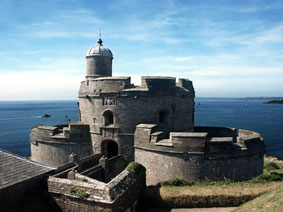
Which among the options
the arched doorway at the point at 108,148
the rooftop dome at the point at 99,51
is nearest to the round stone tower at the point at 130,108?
the arched doorway at the point at 108,148

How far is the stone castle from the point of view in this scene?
575 inches

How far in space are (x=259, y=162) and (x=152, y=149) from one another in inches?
297

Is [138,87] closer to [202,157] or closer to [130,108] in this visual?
[130,108]

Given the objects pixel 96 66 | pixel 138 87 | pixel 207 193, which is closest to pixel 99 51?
pixel 96 66

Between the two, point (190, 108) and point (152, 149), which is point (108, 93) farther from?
point (190, 108)

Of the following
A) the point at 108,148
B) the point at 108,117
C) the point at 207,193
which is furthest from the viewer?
the point at 108,148

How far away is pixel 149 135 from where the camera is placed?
15742 millimetres

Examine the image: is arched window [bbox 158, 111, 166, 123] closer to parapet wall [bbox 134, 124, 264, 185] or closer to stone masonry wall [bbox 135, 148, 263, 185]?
parapet wall [bbox 134, 124, 264, 185]

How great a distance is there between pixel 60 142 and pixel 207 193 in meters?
13.0

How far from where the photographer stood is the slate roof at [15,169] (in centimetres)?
1047

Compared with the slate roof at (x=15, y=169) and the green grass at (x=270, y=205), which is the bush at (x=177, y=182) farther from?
the slate roof at (x=15, y=169)

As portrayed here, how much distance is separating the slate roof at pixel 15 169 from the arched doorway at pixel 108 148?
22.0ft

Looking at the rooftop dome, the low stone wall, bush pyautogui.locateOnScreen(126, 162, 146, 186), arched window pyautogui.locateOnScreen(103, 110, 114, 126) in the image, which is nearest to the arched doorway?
arched window pyautogui.locateOnScreen(103, 110, 114, 126)

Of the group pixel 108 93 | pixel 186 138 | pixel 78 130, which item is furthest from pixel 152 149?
pixel 78 130
